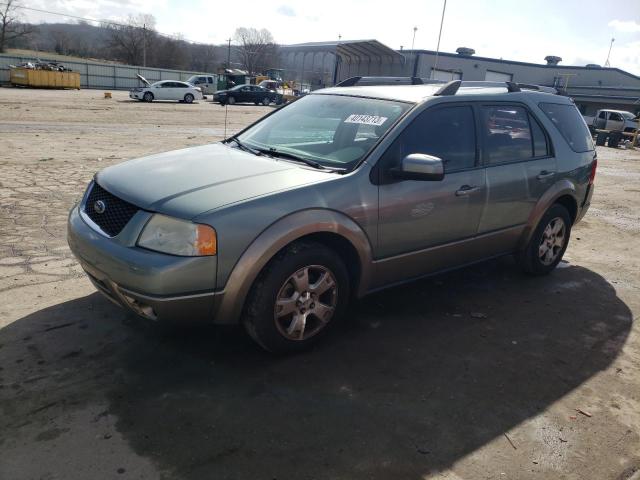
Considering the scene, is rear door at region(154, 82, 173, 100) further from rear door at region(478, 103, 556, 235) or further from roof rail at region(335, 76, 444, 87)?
rear door at region(478, 103, 556, 235)

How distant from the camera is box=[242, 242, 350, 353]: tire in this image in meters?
3.22

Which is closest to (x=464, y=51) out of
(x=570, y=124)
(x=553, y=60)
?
(x=553, y=60)

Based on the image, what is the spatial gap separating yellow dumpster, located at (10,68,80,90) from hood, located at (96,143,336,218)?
39.9 metres

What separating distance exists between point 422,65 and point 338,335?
1919 inches

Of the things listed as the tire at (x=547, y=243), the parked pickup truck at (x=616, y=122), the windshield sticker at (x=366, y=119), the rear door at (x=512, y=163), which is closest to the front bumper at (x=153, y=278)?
the windshield sticker at (x=366, y=119)

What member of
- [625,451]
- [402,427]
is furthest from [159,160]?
[625,451]

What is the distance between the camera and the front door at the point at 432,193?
374 centimetres

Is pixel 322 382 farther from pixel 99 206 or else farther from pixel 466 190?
pixel 466 190

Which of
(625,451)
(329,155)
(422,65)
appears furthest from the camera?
(422,65)

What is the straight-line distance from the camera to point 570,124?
543 centimetres

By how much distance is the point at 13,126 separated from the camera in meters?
14.5

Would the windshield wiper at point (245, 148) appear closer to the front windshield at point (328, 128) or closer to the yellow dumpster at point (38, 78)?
the front windshield at point (328, 128)

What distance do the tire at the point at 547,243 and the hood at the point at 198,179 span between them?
8.70 feet

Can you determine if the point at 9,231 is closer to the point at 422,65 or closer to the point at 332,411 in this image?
the point at 332,411
